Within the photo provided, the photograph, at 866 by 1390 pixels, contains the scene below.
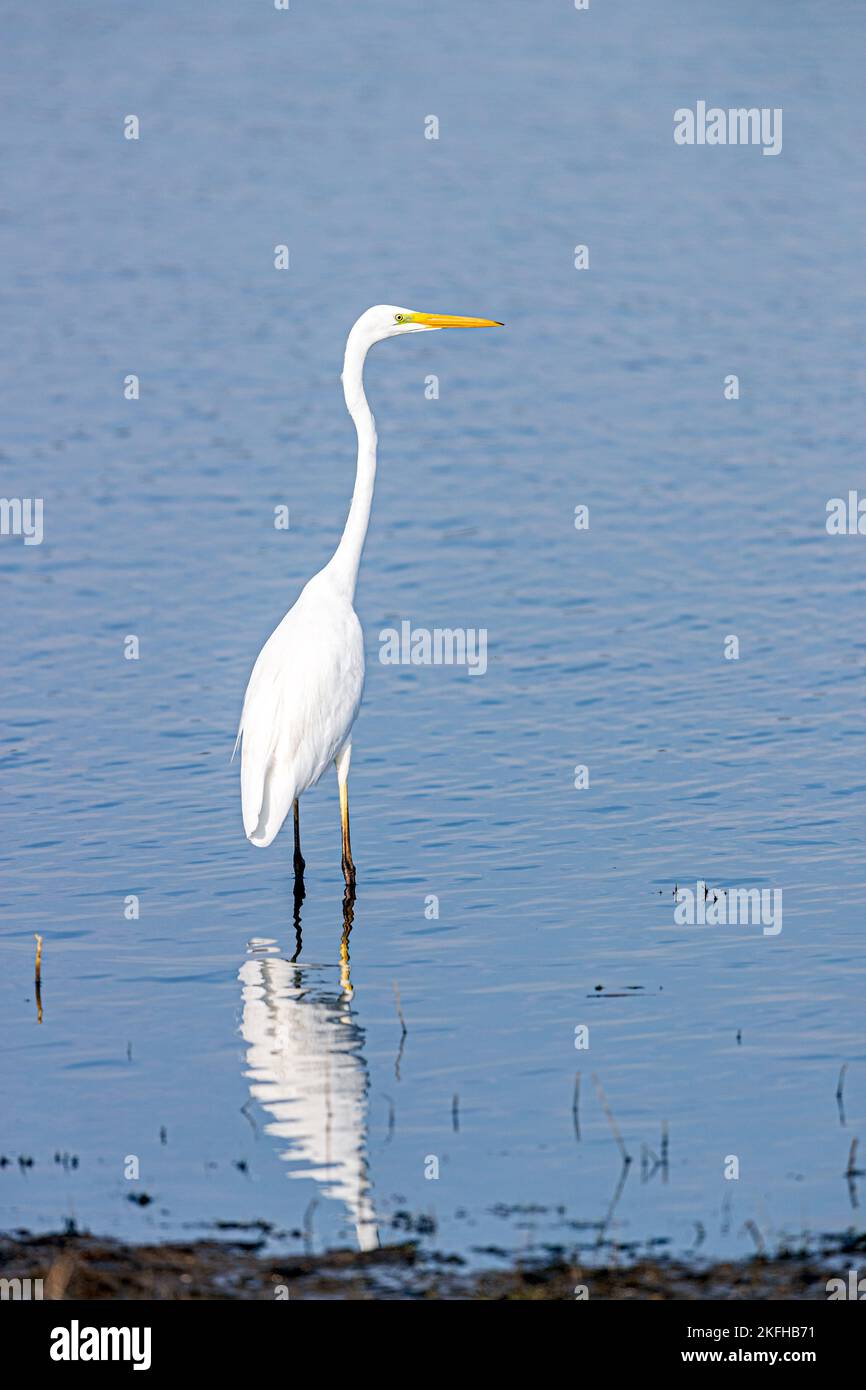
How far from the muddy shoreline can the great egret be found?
505cm

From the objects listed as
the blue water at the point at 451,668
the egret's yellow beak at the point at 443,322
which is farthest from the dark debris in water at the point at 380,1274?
the egret's yellow beak at the point at 443,322

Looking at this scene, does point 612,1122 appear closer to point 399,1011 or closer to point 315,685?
point 399,1011

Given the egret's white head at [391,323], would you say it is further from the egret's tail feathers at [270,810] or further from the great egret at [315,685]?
the egret's tail feathers at [270,810]

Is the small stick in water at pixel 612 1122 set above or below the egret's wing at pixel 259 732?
below

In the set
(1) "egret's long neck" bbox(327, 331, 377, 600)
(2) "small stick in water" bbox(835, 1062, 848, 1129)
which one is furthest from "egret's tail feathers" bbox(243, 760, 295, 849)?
(2) "small stick in water" bbox(835, 1062, 848, 1129)

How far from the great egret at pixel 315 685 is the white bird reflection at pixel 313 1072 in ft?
3.50

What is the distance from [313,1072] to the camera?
11.0 meters

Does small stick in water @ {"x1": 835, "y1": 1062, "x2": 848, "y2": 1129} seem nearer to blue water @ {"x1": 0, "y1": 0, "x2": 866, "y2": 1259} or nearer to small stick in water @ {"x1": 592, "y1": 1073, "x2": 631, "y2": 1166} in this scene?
blue water @ {"x1": 0, "y1": 0, "x2": 866, "y2": 1259}

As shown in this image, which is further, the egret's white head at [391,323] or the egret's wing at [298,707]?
the egret's white head at [391,323]

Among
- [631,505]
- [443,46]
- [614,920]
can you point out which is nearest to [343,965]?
[614,920]

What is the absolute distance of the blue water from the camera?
33.9ft

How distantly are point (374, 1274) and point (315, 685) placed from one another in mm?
5950

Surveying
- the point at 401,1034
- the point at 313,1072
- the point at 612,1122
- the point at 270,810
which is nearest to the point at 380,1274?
the point at 612,1122

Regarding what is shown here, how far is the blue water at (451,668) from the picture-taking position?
10.3 metres
